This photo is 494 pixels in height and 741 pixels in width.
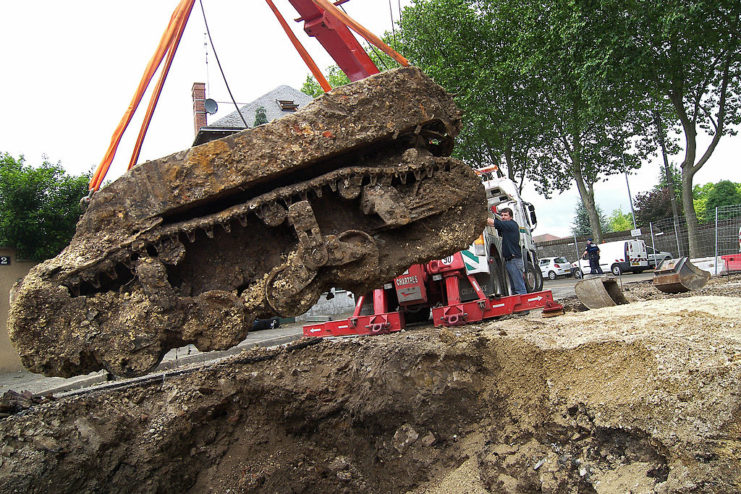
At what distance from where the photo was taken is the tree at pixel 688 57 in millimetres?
14336

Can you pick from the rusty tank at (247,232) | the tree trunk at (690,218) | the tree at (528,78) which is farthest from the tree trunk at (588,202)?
the rusty tank at (247,232)

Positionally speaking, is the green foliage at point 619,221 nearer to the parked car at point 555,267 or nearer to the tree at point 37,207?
the parked car at point 555,267

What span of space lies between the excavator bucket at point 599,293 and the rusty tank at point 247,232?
318cm

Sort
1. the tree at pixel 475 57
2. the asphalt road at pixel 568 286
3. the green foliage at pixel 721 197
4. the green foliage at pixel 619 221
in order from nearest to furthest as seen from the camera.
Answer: the asphalt road at pixel 568 286 < the tree at pixel 475 57 < the green foliage at pixel 721 197 < the green foliage at pixel 619 221

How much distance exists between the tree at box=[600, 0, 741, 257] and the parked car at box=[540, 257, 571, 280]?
10835mm

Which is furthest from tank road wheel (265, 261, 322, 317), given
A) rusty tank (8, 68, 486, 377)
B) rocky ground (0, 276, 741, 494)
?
rocky ground (0, 276, 741, 494)

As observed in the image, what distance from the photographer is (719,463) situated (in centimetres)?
223

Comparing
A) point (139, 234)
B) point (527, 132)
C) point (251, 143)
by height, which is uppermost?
point (527, 132)

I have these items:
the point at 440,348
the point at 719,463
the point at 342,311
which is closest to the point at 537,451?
the point at 719,463

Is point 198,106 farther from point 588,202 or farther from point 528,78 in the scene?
point 588,202

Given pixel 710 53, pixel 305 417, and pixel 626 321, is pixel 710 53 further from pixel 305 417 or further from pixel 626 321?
pixel 305 417

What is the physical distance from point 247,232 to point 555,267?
91.0 ft

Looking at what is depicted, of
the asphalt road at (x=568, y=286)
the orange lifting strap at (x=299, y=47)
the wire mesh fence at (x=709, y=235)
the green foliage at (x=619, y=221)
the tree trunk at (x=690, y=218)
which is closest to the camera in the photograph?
the orange lifting strap at (x=299, y=47)

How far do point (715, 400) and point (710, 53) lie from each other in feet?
65.6
